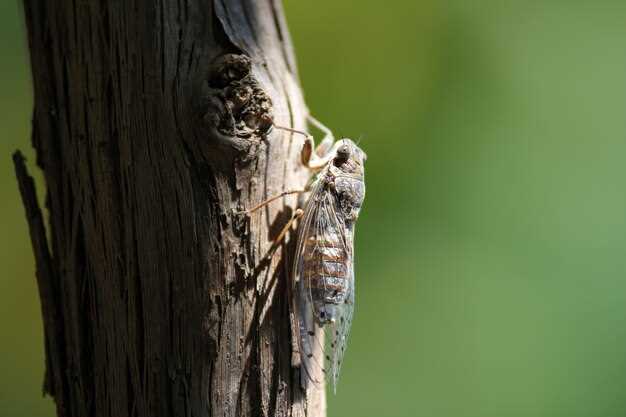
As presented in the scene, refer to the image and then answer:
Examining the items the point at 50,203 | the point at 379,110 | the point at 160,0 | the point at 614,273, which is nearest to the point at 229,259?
the point at 50,203

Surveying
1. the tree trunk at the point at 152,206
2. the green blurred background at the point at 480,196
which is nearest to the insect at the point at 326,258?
the tree trunk at the point at 152,206

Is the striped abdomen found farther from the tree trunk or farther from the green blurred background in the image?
the green blurred background

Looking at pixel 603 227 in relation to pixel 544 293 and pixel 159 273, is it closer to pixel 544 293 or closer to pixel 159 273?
pixel 544 293

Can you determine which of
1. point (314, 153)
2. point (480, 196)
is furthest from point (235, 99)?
point (480, 196)

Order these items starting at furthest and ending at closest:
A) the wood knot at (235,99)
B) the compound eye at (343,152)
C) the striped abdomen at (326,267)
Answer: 1. the compound eye at (343,152)
2. the striped abdomen at (326,267)
3. the wood knot at (235,99)

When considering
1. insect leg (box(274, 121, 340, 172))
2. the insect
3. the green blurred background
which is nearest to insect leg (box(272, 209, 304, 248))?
the insect

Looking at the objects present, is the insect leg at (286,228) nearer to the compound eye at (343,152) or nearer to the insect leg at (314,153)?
the insect leg at (314,153)

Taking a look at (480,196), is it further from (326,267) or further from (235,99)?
(235,99)
